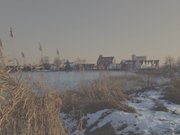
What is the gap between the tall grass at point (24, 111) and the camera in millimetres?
4980

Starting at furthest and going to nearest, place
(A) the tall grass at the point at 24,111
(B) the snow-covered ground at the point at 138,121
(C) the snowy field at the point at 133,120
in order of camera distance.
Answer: (B) the snow-covered ground at the point at 138,121
(C) the snowy field at the point at 133,120
(A) the tall grass at the point at 24,111

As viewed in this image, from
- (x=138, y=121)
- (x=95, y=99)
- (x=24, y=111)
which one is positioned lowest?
(x=138, y=121)

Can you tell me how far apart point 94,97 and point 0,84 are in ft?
A: 25.8

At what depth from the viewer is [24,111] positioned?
17.2 feet

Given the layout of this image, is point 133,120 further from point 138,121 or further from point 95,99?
point 95,99

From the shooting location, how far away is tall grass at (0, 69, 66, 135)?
498cm

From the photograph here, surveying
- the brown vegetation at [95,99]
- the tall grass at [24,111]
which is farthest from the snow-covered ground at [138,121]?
the tall grass at [24,111]

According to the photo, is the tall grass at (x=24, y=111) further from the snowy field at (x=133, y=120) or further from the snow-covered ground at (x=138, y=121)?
the snow-covered ground at (x=138, y=121)

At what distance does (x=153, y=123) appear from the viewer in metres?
9.72

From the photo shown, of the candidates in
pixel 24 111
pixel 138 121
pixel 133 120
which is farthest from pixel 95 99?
pixel 24 111

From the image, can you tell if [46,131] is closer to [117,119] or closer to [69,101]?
[117,119]

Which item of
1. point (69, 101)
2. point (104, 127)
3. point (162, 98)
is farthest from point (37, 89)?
point (162, 98)

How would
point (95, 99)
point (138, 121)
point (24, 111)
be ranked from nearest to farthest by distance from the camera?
point (24, 111) → point (138, 121) → point (95, 99)

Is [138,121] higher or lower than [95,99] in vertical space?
lower
